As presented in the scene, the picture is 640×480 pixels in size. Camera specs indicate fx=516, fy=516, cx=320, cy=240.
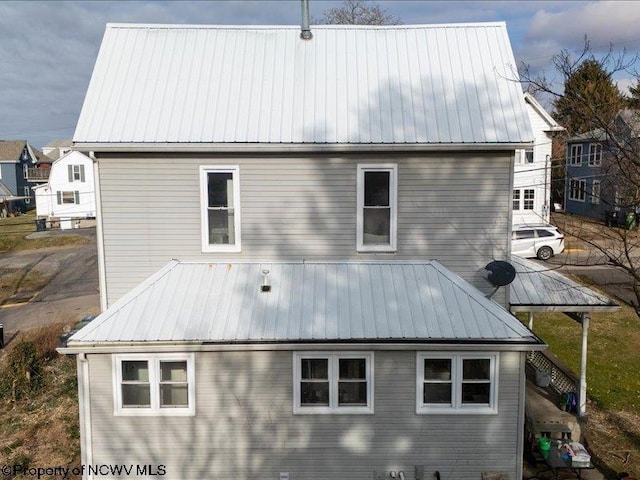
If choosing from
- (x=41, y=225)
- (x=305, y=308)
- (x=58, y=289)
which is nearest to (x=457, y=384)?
(x=305, y=308)

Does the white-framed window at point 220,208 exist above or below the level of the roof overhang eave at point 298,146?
below

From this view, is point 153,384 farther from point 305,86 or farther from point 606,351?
point 606,351

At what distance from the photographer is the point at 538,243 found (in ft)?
85.8

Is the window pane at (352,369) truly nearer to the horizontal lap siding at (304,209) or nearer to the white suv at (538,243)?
the horizontal lap siding at (304,209)

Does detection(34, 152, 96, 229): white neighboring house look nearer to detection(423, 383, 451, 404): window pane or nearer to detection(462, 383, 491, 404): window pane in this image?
detection(423, 383, 451, 404): window pane

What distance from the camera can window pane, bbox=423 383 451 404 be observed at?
371 inches

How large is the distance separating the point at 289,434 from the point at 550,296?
20.1ft

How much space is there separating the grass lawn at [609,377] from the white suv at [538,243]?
17.7ft

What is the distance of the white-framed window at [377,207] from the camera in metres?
10.8

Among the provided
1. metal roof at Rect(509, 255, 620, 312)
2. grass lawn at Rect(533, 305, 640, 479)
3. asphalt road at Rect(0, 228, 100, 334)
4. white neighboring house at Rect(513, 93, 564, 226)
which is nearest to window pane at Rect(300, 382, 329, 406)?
metal roof at Rect(509, 255, 620, 312)

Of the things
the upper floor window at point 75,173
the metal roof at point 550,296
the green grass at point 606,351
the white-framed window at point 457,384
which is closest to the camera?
the white-framed window at point 457,384

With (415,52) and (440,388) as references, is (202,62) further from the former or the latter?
(440,388)

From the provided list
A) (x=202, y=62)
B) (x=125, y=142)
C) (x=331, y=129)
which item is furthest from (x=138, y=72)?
(x=331, y=129)

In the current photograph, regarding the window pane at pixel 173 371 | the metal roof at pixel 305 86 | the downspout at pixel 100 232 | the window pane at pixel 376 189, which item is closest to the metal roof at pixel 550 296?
the metal roof at pixel 305 86
